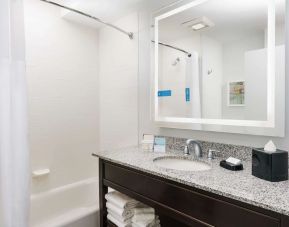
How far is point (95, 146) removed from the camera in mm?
2473

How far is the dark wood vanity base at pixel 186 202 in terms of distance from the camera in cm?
77

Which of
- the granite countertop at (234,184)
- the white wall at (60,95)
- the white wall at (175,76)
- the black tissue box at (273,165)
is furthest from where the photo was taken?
the white wall at (60,95)

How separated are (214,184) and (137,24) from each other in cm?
158

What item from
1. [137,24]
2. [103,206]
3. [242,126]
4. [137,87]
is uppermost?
[137,24]

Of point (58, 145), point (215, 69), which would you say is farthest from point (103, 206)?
point (215, 69)

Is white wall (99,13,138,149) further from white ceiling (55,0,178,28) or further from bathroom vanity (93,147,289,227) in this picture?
bathroom vanity (93,147,289,227)

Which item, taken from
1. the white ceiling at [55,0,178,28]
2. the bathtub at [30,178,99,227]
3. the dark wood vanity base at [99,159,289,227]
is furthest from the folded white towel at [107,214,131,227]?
the white ceiling at [55,0,178,28]

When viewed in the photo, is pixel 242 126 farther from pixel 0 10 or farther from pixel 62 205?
pixel 62 205

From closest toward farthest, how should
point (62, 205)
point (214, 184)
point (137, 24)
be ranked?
point (214, 184)
point (137, 24)
point (62, 205)

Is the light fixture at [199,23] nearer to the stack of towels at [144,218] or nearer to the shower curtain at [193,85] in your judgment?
the shower curtain at [193,85]

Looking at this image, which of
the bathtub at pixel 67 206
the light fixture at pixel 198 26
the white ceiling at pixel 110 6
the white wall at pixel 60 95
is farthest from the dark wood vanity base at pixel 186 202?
the white ceiling at pixel 110 6

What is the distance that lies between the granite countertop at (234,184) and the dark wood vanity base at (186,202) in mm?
35

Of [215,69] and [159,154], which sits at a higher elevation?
[215,69]

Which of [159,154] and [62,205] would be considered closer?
[159,154]
